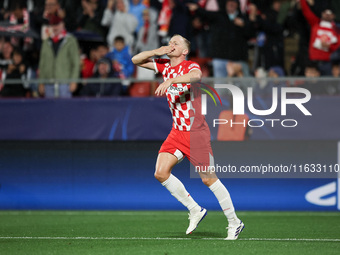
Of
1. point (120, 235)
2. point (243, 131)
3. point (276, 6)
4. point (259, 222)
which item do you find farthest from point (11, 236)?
point (276, 6)

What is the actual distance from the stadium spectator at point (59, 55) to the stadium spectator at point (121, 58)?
29.7 inches

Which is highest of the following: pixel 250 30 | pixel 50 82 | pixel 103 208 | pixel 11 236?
A: pixel 250 30

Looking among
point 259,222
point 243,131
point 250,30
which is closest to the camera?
point 259,222

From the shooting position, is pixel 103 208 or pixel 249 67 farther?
pixel 249 67

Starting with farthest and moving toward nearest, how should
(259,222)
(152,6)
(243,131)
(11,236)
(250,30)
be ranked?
(152,6) < (250,30) < (243,131) < (259,222) < (11,236)

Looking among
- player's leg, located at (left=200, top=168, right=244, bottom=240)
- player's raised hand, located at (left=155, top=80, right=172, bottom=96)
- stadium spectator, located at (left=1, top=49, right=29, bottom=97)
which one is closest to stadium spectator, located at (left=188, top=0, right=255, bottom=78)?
stadium spectator, located at (left=1, top=49, right=29, bottom=97)

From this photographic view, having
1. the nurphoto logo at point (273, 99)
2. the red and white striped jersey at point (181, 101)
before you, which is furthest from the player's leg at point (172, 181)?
the nurphoto logo at point (273, 99)

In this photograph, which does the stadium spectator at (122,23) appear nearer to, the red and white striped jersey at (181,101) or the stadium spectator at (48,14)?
the stadium spectator at (48,14)

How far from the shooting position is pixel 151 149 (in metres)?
13.7

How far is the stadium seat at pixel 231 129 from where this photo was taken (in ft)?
42.1

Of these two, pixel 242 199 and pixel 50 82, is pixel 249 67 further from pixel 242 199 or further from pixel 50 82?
pixel 50 82

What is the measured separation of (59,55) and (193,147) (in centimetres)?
586

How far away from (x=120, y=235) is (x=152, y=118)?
4.10 metres

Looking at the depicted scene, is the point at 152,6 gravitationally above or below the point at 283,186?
above
